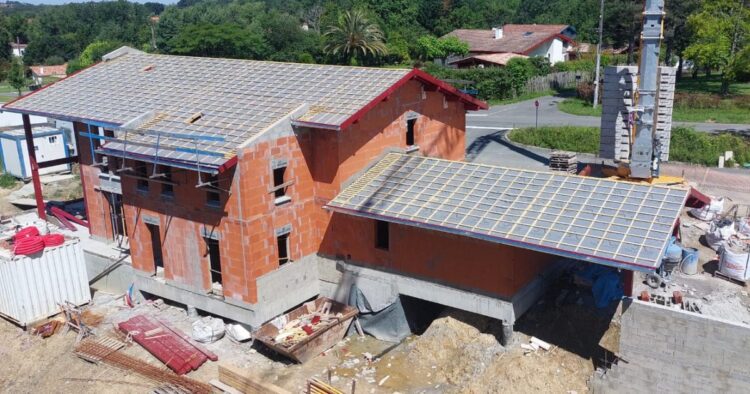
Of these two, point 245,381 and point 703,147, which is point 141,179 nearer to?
point 245,381

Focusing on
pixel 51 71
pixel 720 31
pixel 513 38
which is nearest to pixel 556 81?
pixel 513 38

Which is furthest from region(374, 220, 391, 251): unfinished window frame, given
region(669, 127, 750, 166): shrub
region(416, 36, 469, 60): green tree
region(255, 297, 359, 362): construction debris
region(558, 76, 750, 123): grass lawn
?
region(416, 36, 469, 60): green tree

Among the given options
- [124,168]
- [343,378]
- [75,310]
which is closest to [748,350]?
[343,378]

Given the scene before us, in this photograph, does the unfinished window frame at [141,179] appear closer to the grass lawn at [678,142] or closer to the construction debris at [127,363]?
the construction debris at [127,363]

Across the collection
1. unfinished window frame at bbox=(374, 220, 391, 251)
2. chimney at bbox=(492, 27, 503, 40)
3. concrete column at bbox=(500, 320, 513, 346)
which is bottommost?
concrete column at bbox=(500, 320, 513, 346)

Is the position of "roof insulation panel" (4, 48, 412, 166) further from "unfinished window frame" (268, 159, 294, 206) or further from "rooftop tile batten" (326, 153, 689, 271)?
"rooftop tile batten" (326, 153, 689, 271)

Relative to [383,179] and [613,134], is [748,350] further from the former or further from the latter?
[613,134]
